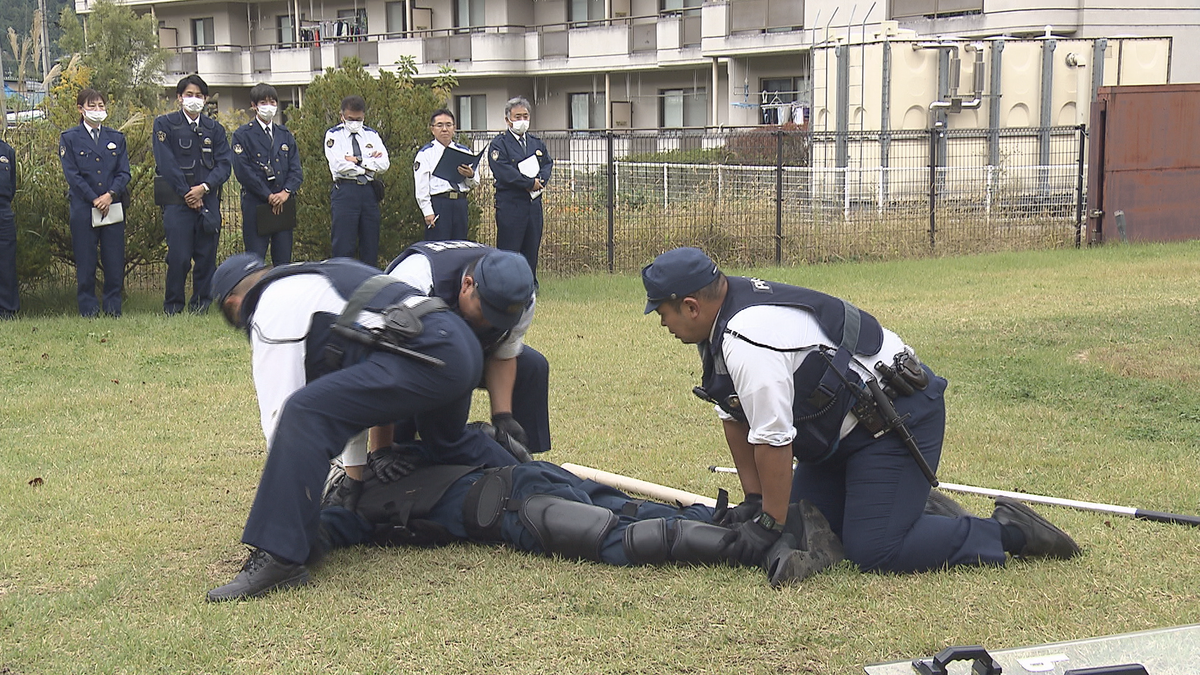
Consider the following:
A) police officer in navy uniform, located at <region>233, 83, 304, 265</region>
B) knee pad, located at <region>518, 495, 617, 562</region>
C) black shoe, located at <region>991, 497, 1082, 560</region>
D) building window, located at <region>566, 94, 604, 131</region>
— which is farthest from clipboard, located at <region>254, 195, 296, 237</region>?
building window, located at <region>566, 94, 604, 131</region>

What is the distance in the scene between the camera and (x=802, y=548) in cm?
454

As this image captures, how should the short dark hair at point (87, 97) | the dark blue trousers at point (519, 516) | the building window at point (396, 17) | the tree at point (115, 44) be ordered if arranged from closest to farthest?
the dark blue trousers at point (519, 516)
the short dark hair at point (87, 97)
the tree at point (115, 44)
the building window at point (396, 17)

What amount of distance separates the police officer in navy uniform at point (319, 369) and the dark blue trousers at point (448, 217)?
7.81 m

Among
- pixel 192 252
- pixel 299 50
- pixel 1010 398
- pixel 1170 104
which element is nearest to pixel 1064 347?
pixel 1010 398

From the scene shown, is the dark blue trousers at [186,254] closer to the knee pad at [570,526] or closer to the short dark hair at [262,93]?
the short dark hair at [262,93]

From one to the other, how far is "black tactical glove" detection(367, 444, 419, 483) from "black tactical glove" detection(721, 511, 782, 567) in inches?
55.7

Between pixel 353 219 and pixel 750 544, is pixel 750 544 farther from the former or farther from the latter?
pixel 353 219

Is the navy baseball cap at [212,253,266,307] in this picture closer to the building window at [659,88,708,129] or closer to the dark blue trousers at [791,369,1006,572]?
the dark blue trousers at [791,369,1006,572]

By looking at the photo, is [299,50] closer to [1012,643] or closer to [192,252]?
→ [192,252]

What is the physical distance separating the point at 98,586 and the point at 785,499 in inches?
101

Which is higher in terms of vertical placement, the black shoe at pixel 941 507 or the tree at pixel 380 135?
the tree at pixel 380 135

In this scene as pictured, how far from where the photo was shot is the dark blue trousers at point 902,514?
179 inches

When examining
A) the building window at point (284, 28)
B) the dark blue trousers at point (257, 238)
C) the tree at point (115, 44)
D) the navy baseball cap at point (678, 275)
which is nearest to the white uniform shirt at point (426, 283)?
the navy baseball cap at point (678, 275)

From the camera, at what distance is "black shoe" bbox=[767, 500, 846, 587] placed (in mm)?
4441
